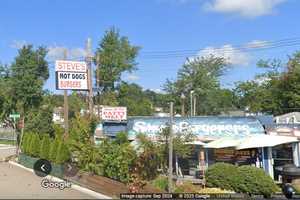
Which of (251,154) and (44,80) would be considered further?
(44,80)

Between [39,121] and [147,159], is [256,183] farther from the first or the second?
[39,121]

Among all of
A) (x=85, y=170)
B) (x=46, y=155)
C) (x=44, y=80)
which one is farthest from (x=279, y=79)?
(x=85, y=170)

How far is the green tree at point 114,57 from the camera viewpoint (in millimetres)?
85938

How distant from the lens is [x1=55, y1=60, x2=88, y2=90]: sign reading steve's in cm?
2958

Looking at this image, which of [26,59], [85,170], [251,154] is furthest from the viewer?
[26,59]

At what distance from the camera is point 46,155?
97.2 ft

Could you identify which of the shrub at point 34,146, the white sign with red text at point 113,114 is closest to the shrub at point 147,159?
the shrub at point 34,146

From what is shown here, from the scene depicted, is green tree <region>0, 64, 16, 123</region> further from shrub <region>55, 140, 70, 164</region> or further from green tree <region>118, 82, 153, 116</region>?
green tree <region>118, 82, 153, 116</region>

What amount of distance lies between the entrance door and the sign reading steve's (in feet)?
36.4

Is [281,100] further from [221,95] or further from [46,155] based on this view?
[46,155]

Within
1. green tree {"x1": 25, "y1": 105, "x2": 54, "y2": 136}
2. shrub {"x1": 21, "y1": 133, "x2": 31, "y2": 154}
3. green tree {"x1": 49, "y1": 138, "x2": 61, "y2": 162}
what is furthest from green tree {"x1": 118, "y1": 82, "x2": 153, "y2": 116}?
green tree {"x1": 49, "y1": 138, "x2": 61, "y2": 162}

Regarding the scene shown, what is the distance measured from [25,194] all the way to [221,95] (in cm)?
8312

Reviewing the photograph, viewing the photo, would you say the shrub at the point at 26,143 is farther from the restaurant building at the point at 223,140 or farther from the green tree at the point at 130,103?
the green tree at the point at 130,103

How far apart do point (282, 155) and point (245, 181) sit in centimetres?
982
